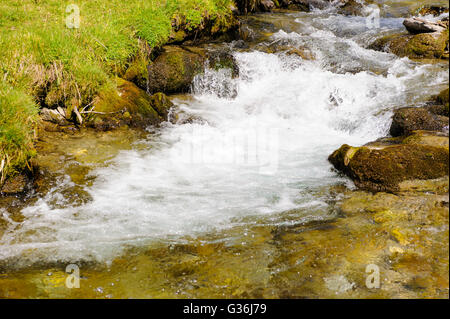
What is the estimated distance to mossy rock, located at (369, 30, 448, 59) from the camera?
867 centimetres

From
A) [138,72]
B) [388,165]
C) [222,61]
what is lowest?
[388,165]

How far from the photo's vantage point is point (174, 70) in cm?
849

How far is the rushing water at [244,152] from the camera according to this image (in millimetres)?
4305

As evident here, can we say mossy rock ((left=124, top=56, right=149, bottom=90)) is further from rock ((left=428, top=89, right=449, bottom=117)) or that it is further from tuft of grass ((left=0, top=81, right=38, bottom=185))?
rock ((left=428, top=89, right=449, bottom=117))

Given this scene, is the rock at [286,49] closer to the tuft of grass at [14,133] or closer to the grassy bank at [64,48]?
the grassy bank at [64,48]

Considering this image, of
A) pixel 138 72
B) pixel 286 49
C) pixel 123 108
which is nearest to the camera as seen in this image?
pixel 123 108

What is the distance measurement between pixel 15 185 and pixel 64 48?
111 inches

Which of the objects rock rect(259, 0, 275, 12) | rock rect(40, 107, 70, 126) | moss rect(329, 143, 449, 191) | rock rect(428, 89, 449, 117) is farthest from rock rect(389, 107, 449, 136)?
rock rect(259, 0, 275, 12)

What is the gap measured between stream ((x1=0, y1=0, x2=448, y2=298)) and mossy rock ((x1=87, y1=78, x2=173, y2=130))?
1.01 ft

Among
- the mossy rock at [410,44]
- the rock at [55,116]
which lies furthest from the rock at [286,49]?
the rock at [55,116]

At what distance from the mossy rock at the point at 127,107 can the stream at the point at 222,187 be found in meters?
0.31

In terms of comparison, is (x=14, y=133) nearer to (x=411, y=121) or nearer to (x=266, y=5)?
(x=411, y=121)

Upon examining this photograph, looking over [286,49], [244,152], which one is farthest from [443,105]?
[286,49]

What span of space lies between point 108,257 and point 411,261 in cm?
283
